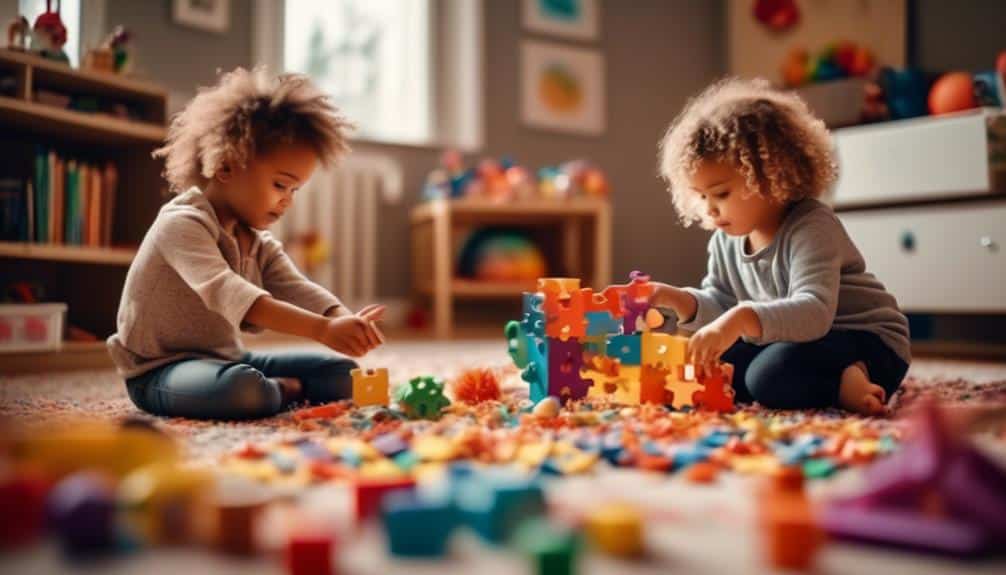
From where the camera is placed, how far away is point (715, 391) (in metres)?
1.15

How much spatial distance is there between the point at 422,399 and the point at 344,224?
196 centimetres

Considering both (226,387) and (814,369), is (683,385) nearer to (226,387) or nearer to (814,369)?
(814,369)

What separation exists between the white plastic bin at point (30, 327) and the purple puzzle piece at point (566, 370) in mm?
1207

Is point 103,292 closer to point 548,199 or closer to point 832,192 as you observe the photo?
point 548,199

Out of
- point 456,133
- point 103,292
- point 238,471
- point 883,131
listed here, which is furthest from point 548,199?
point 238,471

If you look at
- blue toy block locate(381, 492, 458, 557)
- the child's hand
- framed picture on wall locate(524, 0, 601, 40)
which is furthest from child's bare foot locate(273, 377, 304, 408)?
framed picture on wall locate(524, 0, 601, 40)

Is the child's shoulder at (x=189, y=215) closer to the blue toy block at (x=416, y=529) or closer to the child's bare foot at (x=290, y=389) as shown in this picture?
the child's bare foot at (x=290, y=389)

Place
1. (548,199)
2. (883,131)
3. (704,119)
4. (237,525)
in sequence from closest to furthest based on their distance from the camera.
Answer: (237,525) < (704,119) < (883,131) < (548,199)

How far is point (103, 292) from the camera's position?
2.11 meters

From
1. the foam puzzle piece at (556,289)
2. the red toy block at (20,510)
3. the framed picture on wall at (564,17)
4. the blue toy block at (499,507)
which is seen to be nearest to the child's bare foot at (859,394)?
the foam puzzle piece at (556,289)

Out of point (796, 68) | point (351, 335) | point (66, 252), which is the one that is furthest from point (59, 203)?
point (796, 68)

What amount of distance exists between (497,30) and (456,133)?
1.31ft

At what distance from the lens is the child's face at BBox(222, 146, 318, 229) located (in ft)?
4.04

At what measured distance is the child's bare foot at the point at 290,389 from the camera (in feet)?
4.23
